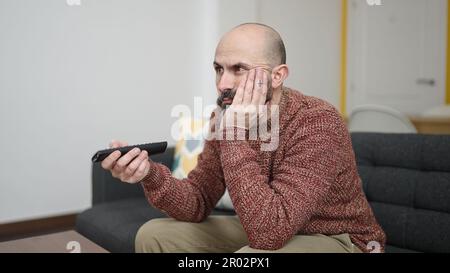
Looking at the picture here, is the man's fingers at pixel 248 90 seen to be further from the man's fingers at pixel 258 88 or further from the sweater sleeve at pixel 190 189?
the sweater sleeve at pixel 190 189

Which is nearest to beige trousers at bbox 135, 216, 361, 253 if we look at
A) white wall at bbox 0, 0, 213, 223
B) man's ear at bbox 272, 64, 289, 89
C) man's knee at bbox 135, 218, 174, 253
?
man's knee at bbox 135, 218, 174, 253

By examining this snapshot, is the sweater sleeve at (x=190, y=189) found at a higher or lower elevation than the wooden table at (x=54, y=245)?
higher

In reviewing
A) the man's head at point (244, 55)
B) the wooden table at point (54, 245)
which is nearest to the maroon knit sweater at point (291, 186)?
the man's head at point (244, 55)

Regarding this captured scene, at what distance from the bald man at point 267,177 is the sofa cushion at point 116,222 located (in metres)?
0.44

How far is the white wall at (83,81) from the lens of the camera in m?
2.11

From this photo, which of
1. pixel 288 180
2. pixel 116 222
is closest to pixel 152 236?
pixel 288 180

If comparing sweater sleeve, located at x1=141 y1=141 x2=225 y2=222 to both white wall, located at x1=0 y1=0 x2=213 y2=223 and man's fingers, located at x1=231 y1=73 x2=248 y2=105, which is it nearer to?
man's fingers, located at x1=231 y1=73 x2=248 y2=105

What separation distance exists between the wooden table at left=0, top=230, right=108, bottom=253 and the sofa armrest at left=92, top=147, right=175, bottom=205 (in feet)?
2.12

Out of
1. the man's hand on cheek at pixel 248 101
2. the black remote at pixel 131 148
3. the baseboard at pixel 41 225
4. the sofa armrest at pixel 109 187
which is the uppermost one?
the man's hand on cheek at pixel 248 101

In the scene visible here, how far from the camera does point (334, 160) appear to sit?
833mm

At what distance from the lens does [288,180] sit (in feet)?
2.62

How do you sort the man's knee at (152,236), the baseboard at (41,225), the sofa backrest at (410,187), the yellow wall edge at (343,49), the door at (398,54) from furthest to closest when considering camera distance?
the door at (398,54) → the yellow wall edge at (343,49) → the baseboard at (41,225) → the sofa backrest at (410,187) → the man's knee at (152,236)

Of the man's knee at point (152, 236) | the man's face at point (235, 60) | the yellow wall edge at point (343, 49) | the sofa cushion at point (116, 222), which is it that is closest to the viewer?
the man's face at point (235, 60)
